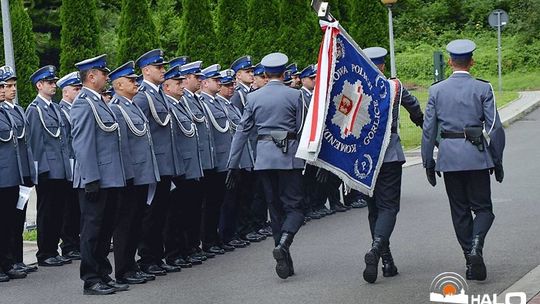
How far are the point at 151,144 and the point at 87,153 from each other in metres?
0.85

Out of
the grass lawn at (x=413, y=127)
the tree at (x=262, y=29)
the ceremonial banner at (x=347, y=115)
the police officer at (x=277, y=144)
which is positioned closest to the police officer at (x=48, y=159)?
the police officer at (x=277, y=144)

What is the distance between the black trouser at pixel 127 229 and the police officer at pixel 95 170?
0.12 meters

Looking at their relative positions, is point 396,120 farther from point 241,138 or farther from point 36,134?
point 36,134

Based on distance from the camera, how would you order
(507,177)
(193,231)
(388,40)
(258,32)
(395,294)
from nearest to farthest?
(395,294) → (193,231) → (507,177) → (258,32) → (388,40)

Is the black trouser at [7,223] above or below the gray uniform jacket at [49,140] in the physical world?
below

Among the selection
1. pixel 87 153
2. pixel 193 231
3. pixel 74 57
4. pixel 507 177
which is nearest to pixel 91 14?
pixel 74 57

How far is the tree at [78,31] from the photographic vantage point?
20578 mm

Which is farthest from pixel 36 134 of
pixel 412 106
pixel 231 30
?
pixel 231 30

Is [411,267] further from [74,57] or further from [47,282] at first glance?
[74,57]

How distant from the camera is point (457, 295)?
880 centimetres

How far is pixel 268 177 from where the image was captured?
10.8 metres

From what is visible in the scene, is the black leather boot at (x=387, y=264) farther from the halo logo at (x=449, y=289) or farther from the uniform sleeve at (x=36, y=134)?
the uniform sleeve at (x=36, y=134)

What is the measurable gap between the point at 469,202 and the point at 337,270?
146 centimetres

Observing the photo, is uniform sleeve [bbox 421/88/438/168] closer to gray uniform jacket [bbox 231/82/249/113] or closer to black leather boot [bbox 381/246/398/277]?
black leather boot [bbox 381/246/398/277]
